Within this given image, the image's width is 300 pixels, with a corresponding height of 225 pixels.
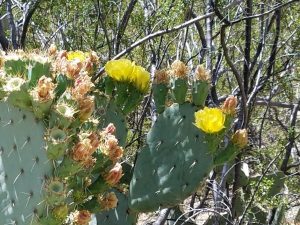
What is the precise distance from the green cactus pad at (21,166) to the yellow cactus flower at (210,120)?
620mm

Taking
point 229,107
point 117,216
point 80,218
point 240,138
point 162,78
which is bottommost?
point 117,216

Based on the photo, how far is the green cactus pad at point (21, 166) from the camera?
6.01 feet

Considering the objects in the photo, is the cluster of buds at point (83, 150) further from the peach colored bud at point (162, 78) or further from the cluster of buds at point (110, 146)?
the peach colored bud at point (162, 78)

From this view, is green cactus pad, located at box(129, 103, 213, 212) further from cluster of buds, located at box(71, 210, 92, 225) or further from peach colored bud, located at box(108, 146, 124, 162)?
cluster of buds, located at box(71, 210, 92, 225)

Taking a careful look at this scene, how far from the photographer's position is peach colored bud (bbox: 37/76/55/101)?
1.77 metres

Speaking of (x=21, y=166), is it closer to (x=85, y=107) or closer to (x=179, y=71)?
(x=85, y=107)

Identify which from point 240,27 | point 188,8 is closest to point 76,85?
point 188,8

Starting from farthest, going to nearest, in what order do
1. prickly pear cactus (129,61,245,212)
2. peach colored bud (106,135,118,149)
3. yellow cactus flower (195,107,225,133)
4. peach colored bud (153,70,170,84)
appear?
peach colored bud (153,70,170,84) < prickly pear cactus (129,61,245,212) < yellow cactus flower (195,107,225,133) < peach colored bud (106,135,118,149)

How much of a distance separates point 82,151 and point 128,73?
73 cm

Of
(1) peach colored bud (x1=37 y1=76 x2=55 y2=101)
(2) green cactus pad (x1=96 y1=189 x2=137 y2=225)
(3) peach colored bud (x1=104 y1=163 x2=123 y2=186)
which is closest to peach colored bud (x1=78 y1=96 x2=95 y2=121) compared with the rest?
(1) peach colored bud (x1=37 y1=76 x2=55 y2=101)

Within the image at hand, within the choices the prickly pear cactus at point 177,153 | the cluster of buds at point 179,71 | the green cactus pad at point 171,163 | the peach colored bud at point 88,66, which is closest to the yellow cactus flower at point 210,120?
the prickly pear cactus at point 177,153

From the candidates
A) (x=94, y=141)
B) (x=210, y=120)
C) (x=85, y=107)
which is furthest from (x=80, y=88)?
(x=210, y=120)

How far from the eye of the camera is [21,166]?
1.89 metres

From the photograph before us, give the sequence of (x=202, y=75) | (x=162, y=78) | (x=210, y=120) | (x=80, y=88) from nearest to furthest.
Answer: (x=80, y=88), (x=210, y=120), (x=202, y=75), (x=162, y=78)
